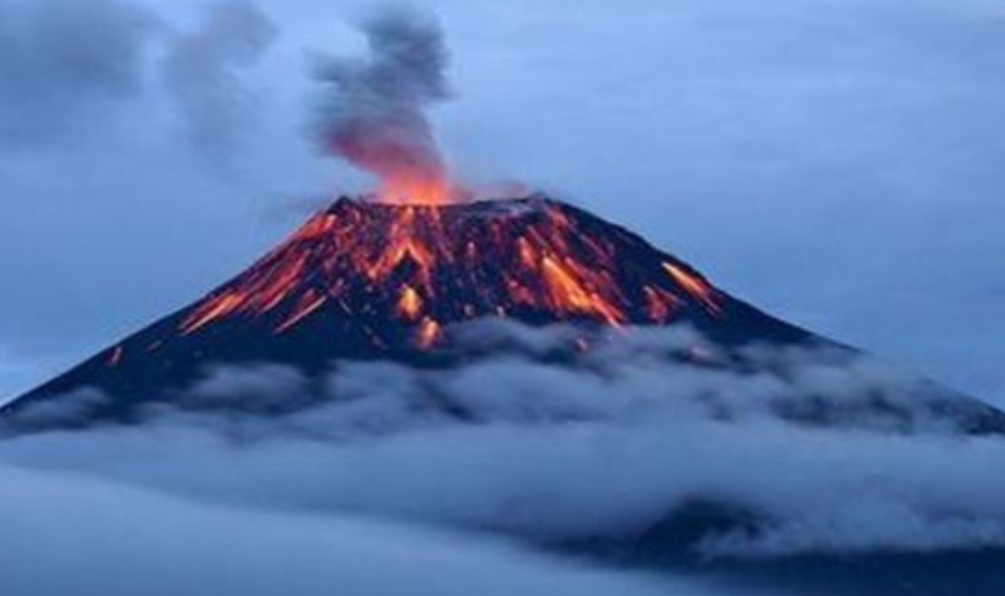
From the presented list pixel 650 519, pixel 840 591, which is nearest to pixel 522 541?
pixel 650 519

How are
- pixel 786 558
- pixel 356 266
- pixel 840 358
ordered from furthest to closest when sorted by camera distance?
→ pixel 840 358 → pixel 786 558 → pixel 356 266

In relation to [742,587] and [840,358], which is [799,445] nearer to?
[840,358]

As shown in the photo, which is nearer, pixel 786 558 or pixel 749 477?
pixel 786 558
